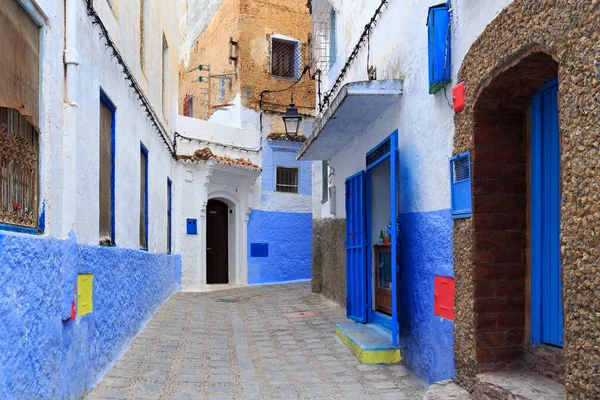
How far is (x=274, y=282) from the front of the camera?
1596 cm

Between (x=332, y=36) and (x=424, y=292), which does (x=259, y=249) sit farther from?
(x=424, y=292)

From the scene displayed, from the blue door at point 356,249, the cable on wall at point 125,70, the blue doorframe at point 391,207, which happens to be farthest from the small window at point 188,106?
the blue doorframe at point 391,207

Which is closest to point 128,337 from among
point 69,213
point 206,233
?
point 69,213

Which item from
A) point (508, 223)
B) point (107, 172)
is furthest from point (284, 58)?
point (508, 223)

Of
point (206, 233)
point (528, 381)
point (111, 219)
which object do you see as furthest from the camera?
point (206, 233)

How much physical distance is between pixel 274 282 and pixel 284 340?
8.67 metres

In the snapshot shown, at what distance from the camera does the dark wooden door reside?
50.5 ft

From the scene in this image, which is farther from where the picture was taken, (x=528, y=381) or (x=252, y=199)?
(x=252, y=199)

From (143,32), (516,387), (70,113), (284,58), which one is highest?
(284,58)

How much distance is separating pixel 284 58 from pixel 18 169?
46.3ft

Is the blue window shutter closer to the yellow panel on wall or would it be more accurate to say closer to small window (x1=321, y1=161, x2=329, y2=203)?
the yellow panel on wall

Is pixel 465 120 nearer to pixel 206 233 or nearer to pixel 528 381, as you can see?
pixel 528 381

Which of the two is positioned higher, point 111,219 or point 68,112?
point 68,112

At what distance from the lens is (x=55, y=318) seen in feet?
12.9
